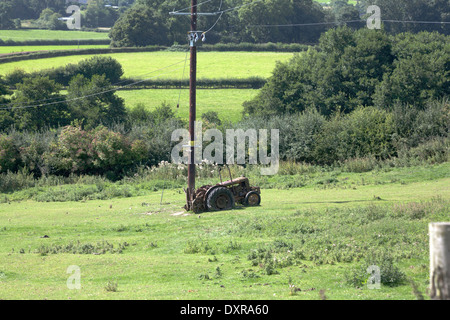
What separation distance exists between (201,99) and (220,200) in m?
45.3

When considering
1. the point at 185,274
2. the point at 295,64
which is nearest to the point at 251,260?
the point at 185,274

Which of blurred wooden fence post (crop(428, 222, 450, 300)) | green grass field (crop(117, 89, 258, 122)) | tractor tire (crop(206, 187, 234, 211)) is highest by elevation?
blurred wooden fence post (crop(428, 222, 450, 300))

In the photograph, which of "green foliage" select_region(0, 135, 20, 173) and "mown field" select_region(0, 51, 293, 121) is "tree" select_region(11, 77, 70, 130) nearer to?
"green foliage" select_region(0, 135, 20, 173)

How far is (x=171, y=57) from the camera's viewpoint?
85.0 meters

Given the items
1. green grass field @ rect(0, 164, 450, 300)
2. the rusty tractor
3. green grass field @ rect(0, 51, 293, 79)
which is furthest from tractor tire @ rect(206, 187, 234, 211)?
green grass field @ rect(0, 51, 293, 79)

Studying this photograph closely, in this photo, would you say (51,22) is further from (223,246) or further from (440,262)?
(440,262)

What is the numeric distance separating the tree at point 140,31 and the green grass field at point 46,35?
550 inches

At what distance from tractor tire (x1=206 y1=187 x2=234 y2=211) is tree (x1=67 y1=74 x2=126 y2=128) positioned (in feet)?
109

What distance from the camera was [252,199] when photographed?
2556cm

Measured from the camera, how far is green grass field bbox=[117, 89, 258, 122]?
6425 centimetres

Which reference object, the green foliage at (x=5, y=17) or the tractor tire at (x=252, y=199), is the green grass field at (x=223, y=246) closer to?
the tractor tire at (x=252, y=199)

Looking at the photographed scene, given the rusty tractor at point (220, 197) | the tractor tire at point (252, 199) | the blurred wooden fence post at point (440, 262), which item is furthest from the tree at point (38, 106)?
the blurred wooden fence post at point (440, 262)
